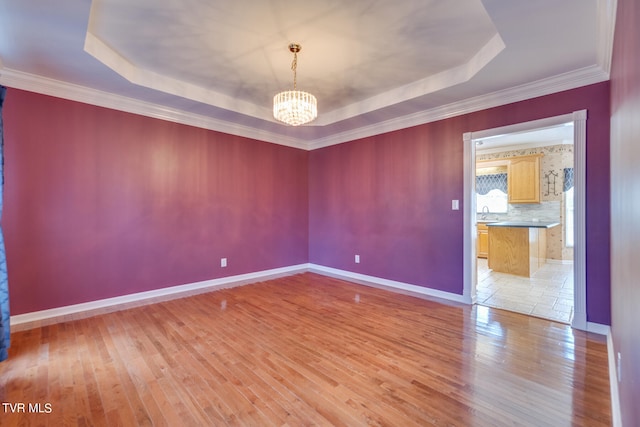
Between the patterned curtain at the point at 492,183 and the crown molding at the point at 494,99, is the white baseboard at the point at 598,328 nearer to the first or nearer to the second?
the crown molding at the point at 494,99

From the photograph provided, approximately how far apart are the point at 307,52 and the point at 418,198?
2419 mm

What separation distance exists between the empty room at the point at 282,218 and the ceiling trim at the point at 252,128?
0.9 inches

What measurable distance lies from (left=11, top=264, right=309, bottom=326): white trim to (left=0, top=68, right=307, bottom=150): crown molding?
2.31m

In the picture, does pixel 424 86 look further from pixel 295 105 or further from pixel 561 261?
pixel 561 261

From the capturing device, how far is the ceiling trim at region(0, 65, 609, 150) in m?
2.83

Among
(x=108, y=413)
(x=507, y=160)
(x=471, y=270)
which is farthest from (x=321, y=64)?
(x=507, y=160)

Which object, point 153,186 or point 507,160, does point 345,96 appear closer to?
point 153,186

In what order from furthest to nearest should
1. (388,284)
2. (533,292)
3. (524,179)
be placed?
(524,179), (388,284), (533,292)

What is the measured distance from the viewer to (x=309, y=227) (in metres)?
5.71

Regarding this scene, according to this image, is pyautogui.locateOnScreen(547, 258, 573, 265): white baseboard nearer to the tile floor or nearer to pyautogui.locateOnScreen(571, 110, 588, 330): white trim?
the tile floor

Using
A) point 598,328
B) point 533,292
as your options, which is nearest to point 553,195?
point 533,292

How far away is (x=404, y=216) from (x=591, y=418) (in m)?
2.87

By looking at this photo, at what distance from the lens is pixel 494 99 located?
3354mm

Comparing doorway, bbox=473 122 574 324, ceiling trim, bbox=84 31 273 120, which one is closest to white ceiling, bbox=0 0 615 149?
ceiling trim, bbox=84 31 273 120
